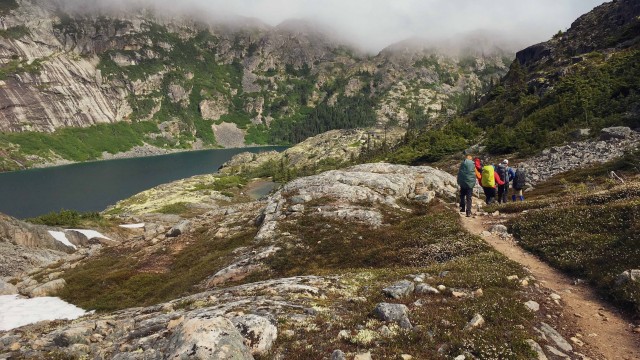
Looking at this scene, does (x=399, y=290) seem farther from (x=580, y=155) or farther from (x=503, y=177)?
(x=580, y=155)

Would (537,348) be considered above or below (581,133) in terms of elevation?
below

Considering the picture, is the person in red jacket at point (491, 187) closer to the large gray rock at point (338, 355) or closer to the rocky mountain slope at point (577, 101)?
the large gray rock at point (338, 355)

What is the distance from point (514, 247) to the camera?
2156 centimetres

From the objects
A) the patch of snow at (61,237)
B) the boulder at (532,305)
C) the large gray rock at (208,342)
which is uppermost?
the large gray rock at (208,342)

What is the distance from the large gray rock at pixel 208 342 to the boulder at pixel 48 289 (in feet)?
121

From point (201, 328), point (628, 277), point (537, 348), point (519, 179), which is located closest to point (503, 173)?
point (519, 179)

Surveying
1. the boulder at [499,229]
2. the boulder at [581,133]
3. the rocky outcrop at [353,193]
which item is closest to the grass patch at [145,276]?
the rocky outcrop at [353,193]

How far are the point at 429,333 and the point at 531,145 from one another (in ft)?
246

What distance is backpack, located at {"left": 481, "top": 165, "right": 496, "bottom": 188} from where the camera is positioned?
3156cm

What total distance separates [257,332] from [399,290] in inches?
246

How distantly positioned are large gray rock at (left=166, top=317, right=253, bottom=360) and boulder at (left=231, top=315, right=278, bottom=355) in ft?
2.61

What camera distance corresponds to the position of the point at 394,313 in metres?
12.4

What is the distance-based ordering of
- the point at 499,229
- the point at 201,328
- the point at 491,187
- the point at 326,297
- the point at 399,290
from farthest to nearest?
the point at 491,187 → the point at 499,229 → the point at 326,297 → the point at 399,290 → the point at 201,328

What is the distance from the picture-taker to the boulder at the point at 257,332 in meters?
11.1
